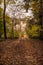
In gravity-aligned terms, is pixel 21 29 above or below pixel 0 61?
below

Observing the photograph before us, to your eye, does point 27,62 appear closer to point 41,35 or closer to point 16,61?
point 16,61

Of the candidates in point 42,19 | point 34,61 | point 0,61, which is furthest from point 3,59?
point 42,19

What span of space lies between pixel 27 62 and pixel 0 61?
4.35 feet

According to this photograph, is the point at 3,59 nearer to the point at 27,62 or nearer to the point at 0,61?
the point at 0,61

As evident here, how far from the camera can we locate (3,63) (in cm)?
785

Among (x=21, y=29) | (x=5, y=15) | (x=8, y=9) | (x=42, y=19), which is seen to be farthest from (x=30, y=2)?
(x=21, y=29)

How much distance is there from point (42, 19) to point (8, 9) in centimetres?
660

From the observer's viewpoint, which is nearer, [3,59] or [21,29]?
[3,59]

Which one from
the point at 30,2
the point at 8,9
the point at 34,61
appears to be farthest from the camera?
the point at 8,9

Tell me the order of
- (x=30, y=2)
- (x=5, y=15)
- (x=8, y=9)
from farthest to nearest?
(x=8, y=9), (x=5, y=15), (x=30, y=2)

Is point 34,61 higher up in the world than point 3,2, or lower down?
lower down

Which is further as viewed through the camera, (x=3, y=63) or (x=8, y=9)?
(x=8, y=9)

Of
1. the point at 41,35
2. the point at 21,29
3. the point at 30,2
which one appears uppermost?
the point at 30,2

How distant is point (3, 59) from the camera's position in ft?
28.1
